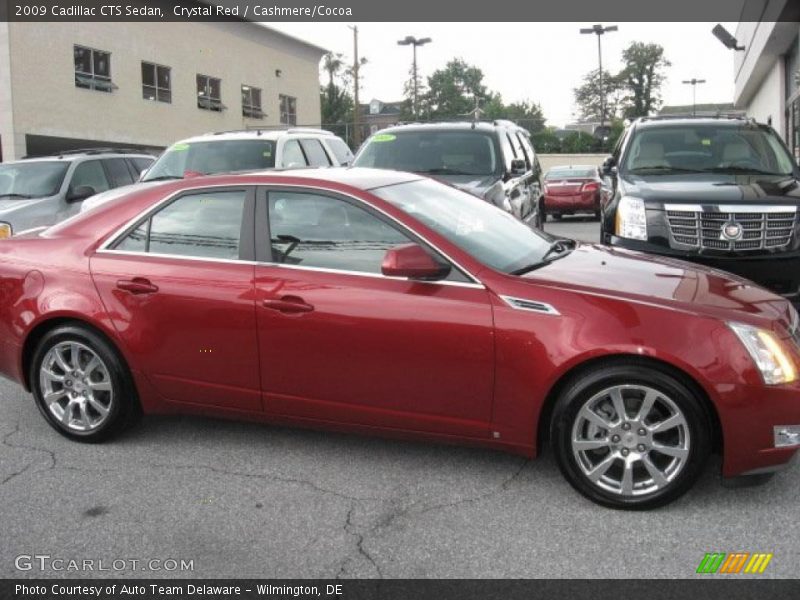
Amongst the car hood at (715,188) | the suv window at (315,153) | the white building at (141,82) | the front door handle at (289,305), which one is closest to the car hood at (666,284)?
the front door handle at (289,305)

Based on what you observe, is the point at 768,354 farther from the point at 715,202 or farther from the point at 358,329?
the point at 715,202

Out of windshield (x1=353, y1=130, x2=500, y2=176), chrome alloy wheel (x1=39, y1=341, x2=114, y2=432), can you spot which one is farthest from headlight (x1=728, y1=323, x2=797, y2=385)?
windshield (x1=353, y1=130, x2=500, y2=176)

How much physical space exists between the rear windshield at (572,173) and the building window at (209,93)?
19.7 metres

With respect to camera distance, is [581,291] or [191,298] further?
Answer: [191,298]

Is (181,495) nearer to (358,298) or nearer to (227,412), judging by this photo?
(227,412)

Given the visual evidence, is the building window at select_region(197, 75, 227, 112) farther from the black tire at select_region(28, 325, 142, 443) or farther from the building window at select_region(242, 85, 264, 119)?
the black tire at select_region(28, 325, 142, 443)

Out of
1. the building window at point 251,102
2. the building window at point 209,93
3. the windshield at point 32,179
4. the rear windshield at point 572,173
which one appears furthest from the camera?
the building window at point 251,102

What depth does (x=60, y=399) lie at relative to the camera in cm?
501

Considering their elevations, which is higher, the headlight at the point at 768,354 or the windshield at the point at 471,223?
the windshield at the point at 471,223

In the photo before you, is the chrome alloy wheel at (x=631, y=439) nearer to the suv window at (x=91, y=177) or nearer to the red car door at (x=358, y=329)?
the red car door at (x=358, y=329)

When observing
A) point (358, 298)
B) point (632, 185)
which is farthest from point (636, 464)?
point (632, 185)

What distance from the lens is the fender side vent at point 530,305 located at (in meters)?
3.97

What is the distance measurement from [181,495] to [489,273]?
1.86m

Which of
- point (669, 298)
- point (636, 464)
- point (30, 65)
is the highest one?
point (30, 65)
